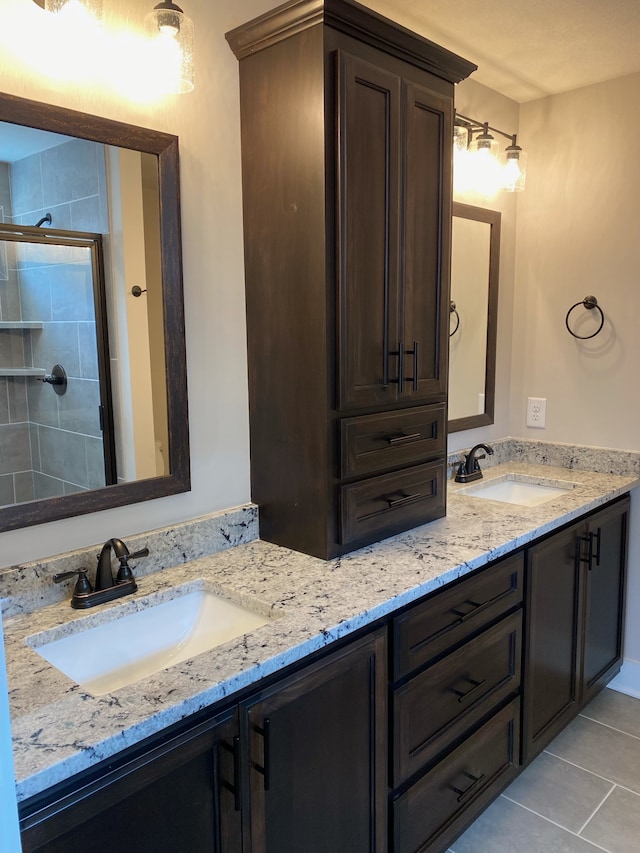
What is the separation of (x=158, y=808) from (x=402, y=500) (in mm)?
997

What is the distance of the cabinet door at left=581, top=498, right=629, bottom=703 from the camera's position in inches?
88.3

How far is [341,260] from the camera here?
1.50m

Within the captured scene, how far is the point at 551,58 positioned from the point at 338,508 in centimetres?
184

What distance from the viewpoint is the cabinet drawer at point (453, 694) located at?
1.49 metres

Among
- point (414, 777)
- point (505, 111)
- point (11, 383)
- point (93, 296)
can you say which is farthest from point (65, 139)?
point (505, 111)

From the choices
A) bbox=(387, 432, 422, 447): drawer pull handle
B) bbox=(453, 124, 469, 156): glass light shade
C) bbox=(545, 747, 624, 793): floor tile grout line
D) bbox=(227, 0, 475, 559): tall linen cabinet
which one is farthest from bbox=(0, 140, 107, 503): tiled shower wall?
bbox=(545, 747, 624, 793): floor tile grout line

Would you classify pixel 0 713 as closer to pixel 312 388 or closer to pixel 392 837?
pixel 312 388

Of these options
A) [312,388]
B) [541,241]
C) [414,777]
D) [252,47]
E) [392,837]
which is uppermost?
[252,47]

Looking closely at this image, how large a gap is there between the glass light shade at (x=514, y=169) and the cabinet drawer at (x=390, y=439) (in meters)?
1.15

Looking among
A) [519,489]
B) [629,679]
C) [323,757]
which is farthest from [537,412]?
[323,757]

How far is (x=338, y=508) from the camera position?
5.22 ft

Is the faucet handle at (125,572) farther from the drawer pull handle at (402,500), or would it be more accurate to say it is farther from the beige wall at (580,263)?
the beige wall at (580,263)

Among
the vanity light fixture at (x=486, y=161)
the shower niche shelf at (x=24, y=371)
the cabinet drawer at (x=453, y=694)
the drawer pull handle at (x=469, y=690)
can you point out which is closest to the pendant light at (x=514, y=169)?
the vanity light fixture at (x=486, y=161)

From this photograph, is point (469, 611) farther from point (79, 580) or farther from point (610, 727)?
point (610, 727)
